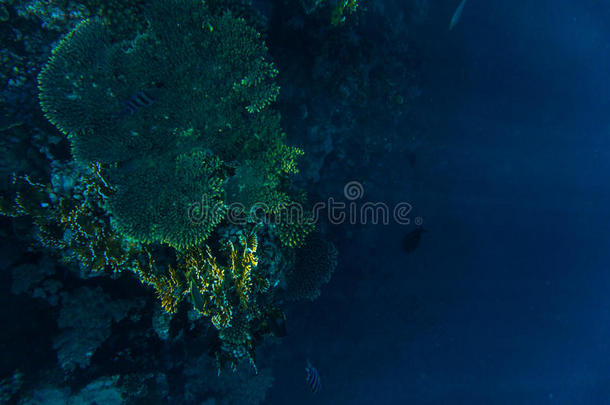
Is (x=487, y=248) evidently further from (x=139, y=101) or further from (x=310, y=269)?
(x=139, y=101)

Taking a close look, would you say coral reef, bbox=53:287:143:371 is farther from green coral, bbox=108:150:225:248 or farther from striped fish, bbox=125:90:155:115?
striped fish, bbox=125:90:155:115

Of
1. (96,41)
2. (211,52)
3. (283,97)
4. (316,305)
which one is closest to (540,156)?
(316,305)

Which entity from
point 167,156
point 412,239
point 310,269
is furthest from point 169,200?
point 412,239

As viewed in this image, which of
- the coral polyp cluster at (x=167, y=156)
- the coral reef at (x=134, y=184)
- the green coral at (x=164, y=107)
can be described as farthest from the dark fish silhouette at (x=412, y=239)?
the green coral at (x=164, y=107)

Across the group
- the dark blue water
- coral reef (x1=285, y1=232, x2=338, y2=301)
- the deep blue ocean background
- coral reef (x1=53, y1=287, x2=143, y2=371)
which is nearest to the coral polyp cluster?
coral reef (x1=53, y1=287, x2=143, y2=371)

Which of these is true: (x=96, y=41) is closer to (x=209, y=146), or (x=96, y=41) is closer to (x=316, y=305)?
(x=209, y=146)

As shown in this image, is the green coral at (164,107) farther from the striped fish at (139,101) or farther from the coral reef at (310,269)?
the coral reef at (310,269)
